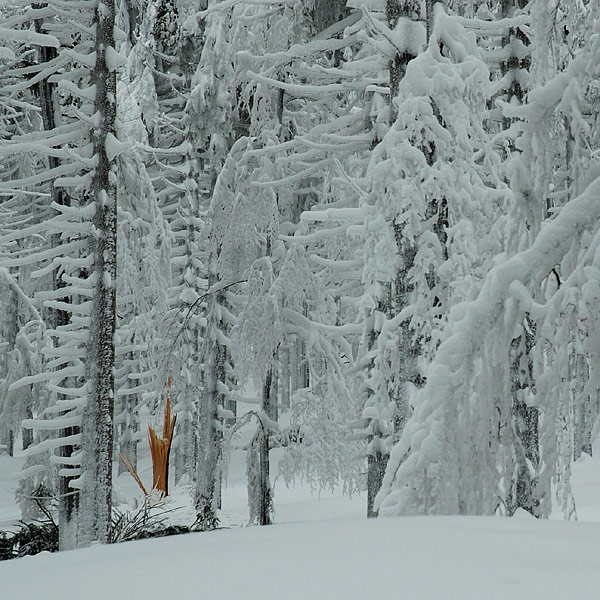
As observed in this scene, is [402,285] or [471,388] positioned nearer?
[471,388]

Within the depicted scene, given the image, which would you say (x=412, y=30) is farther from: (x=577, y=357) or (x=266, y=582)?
(x=266, y=582)

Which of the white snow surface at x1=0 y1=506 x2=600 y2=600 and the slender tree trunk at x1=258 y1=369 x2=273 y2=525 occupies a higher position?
the white snow surface at x1=0 y1=506 x2=600 y2=600

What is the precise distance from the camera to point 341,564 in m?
2.39

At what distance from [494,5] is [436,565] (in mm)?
11040

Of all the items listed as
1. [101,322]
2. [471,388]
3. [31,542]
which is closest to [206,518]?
[31,542]

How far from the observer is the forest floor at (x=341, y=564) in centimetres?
214

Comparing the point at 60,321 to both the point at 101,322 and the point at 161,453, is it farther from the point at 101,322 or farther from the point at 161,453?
the point at 161,453

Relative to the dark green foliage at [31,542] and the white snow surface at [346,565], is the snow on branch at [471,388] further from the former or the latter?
the dark green foliage at [31,542]

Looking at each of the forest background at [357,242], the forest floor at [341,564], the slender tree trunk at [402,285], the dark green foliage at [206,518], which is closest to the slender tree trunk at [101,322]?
the forest background at [357,242]

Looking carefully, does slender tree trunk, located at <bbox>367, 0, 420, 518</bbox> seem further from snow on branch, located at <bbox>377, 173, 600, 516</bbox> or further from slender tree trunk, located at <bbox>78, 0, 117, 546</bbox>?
slender tree trunk, located at <bbox>78, 0, 117, 546</bbox>

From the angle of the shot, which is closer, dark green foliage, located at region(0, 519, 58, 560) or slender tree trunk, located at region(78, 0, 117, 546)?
slender tree trunk, located at region(78, 0, 117, 546)

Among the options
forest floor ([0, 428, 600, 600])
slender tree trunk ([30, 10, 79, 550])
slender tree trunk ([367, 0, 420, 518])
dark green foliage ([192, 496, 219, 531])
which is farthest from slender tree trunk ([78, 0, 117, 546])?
forest floor ([0, 428, 600, 600])

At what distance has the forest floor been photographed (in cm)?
214

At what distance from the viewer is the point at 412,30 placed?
21.7 ft
